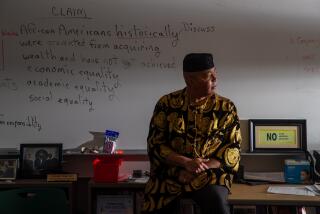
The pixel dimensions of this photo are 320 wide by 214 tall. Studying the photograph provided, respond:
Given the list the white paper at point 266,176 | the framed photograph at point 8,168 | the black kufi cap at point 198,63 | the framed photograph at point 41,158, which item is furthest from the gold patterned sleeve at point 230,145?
the framed photograph at point 8,168

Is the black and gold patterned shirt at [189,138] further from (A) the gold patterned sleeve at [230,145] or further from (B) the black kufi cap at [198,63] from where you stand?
(B) the black kufi cap at [198,63]

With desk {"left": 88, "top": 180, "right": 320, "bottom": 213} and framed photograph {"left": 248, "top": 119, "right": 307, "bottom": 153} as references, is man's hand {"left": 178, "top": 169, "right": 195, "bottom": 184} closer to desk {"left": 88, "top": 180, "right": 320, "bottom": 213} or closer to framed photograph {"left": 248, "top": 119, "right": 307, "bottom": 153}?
desk {"left": 88, "top": 180, "right": 320, "bottom": 213}

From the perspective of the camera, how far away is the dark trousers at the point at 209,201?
202 centimetres

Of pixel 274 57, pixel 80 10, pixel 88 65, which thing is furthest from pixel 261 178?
pixel 80 10

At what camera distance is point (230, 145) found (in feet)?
7.46

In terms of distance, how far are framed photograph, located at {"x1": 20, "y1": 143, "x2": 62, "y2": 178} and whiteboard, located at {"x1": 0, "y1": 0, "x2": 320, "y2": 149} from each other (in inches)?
2.6

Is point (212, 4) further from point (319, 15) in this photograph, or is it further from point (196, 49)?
point (319, 15)

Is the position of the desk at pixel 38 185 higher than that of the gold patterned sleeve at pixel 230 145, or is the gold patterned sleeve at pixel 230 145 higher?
the gold patterned sleeve at pixel 230 145

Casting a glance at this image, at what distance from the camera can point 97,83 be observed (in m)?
2.77

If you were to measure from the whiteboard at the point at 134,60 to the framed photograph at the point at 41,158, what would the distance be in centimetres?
7

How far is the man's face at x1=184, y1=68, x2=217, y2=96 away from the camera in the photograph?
225 centimetres

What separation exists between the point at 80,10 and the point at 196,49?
78cm

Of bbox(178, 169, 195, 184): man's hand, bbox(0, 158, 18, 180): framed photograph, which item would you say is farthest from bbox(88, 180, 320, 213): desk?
bbox(0, 158, 18, 180): framed photograph

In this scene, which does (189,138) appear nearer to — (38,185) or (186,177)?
(186,177)
